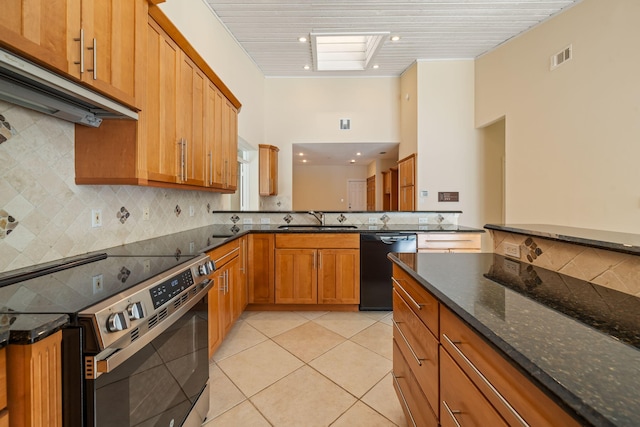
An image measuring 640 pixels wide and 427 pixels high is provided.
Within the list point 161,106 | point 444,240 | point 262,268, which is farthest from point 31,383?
point 444,240

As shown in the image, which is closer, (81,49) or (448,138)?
(81,49)

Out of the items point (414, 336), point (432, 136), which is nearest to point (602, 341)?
point (414, 336)

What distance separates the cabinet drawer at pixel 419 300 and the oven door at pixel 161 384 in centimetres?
104

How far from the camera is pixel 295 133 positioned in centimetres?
523

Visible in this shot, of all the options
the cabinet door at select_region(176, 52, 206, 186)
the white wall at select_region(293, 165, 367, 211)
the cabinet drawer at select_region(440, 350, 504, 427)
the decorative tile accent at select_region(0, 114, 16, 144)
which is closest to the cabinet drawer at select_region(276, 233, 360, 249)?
the cabinet door at select_region(176, 52, 206, 186)

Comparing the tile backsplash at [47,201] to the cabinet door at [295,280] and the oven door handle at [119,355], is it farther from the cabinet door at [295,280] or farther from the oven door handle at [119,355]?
the cabinet door at [295,280]

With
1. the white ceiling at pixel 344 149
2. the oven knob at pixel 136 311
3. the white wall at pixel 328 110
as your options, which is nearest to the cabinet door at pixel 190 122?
the oven knob at pixel 136 311

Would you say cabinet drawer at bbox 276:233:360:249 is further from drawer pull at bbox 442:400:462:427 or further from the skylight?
the skylight

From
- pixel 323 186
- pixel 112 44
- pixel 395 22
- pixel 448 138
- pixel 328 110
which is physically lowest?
pixel 112 44

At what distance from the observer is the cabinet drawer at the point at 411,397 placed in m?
1.00

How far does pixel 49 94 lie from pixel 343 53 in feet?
15.4

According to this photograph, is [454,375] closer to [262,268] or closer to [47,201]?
[47,201]

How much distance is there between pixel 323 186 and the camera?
9320mm

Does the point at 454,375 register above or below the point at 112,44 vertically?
below
